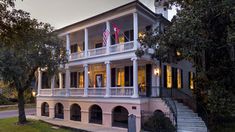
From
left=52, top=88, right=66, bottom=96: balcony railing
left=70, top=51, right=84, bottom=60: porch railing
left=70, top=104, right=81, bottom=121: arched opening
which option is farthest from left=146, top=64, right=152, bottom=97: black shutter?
left=52, top=88, right=66, bottom=96: balcony railing

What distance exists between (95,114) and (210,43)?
1179 centimetres

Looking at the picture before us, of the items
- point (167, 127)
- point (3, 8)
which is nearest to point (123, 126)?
point (167, 127)

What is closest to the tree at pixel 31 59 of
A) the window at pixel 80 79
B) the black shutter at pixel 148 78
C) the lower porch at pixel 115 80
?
the lower porch at pixel 115 80

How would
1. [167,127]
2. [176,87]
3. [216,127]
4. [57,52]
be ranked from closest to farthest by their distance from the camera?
[167,127]
[216,127]
[57,52]
[176,87]

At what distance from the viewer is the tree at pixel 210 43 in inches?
472

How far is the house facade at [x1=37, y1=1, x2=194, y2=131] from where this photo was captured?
17266mm

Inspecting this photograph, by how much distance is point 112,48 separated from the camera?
62.1 ft

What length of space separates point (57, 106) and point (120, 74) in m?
7.64

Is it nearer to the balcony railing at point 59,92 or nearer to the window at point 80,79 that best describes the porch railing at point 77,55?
the balcony railing at point 59,92

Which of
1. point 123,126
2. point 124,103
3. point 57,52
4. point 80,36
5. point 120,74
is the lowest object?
point 123,126

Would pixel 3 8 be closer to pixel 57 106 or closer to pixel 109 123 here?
pixel 109 123

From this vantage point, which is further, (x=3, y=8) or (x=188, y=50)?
(x=188, y=50)

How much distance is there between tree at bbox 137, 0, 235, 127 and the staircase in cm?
195

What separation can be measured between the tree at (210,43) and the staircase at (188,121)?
195 centimetres
